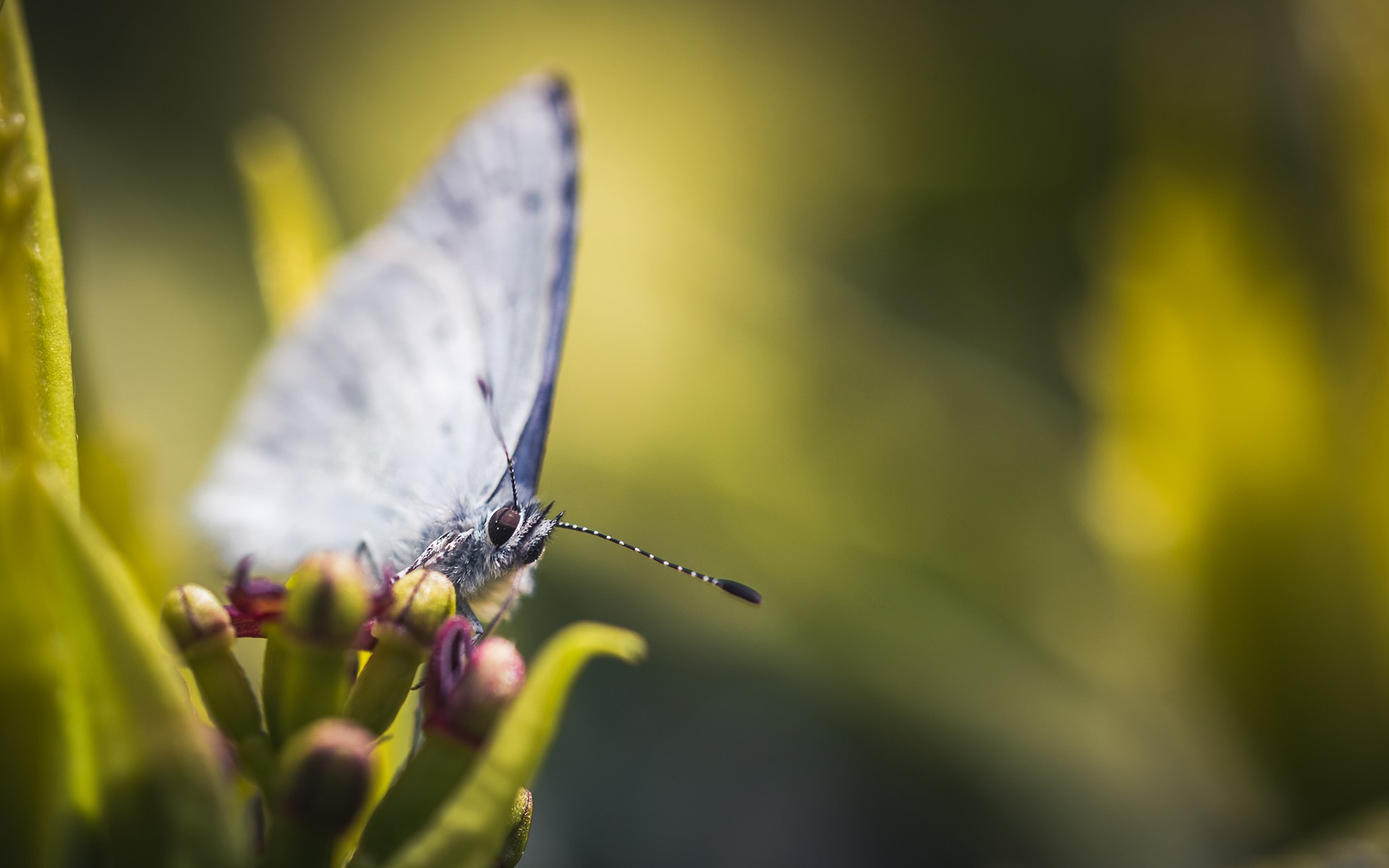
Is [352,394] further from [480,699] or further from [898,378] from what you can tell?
[898,378]

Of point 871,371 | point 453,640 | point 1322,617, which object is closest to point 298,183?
point 453,640

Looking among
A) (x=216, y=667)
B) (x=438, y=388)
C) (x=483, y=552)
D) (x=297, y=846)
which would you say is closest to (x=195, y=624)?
(x=216, y=667)

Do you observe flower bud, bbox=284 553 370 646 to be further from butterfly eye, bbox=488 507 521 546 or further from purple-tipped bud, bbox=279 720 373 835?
butterfly eye, bbox=488 507 521 546

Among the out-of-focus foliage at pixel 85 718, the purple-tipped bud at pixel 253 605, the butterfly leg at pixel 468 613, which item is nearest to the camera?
the out-of-focus foliage at pixel 85 718

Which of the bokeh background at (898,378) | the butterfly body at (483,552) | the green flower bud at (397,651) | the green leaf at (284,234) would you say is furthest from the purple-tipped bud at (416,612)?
the green leaf at (284,234)

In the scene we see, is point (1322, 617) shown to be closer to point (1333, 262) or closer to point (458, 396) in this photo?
point (1333, 262)

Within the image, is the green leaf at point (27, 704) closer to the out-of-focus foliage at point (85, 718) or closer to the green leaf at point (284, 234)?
the out-of-focus foliage at point (85, 718)

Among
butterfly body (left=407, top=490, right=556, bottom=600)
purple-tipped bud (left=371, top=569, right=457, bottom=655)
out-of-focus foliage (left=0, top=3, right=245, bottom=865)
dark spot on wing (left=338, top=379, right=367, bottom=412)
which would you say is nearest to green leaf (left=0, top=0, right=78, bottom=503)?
out-of-focus foliage (left=0, top=3, right=245, bottom=865)
